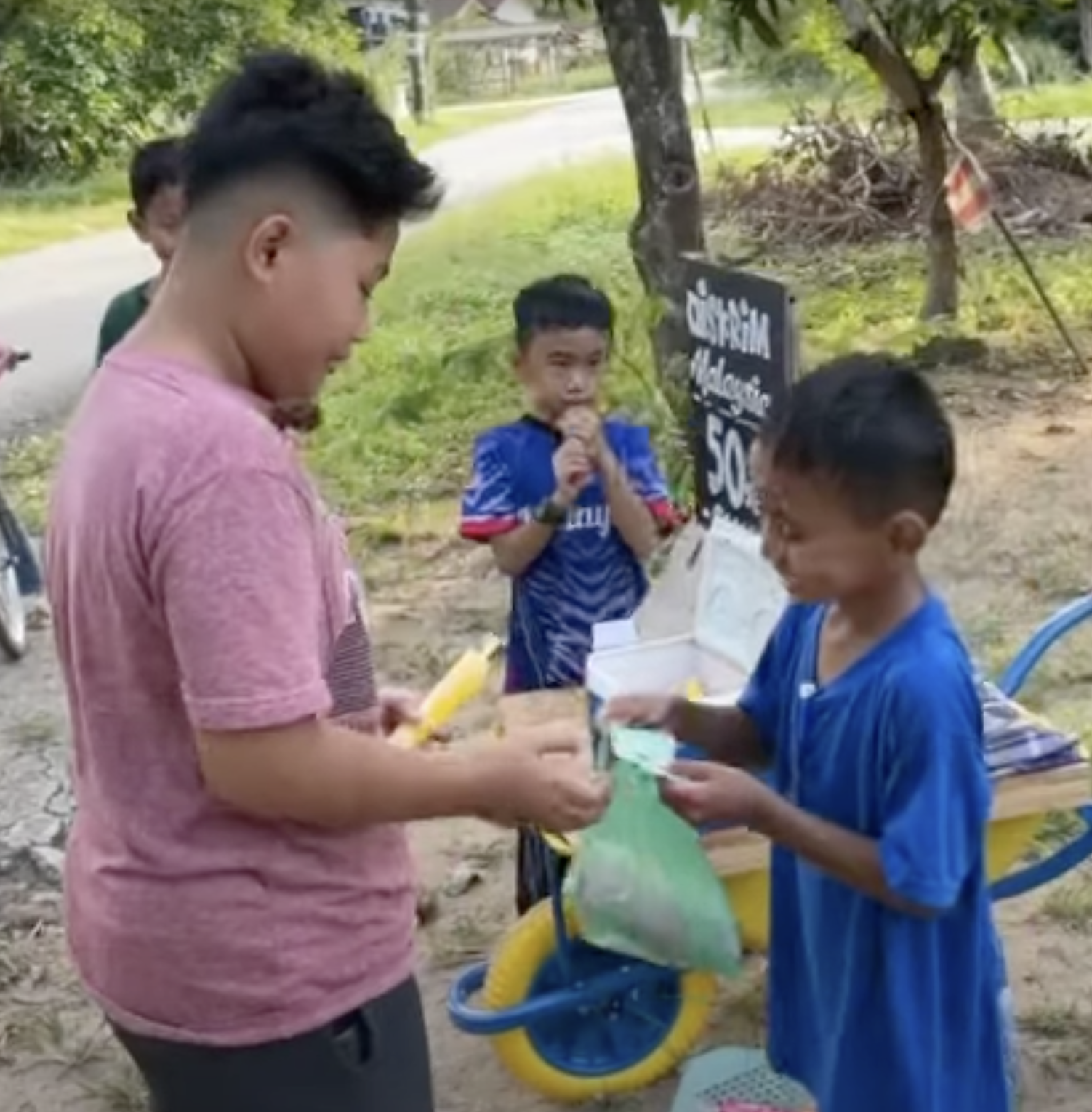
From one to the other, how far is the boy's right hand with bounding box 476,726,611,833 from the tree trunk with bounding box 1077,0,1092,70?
17764 mm

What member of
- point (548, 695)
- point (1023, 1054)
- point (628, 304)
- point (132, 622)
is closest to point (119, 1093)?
point (548, 695)

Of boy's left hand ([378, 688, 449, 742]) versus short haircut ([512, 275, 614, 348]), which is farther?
Answer: short haircut ([512, 275, 614, 348])

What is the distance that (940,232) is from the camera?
10.3 m

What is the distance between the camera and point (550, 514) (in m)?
3.49

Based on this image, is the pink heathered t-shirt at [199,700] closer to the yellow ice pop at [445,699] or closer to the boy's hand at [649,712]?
the yellow ice pop at [445,699]

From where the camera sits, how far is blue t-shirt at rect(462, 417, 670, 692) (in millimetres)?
3564

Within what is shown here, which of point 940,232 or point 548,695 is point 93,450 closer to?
point 548,695

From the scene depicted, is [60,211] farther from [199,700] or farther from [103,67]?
[199,700]

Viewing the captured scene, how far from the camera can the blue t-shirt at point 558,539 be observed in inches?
140

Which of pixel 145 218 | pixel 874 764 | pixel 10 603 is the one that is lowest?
pixel 10 603

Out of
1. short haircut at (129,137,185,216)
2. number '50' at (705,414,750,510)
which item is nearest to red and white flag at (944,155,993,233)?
short haircut at (129,137,185,216)

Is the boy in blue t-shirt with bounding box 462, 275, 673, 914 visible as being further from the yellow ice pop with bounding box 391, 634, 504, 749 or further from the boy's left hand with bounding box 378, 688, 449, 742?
the boy's left hand with bounding box 378, 688, 449, 742

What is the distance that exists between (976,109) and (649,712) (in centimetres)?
1549

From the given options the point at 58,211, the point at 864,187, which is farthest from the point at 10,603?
the point at 58,211
